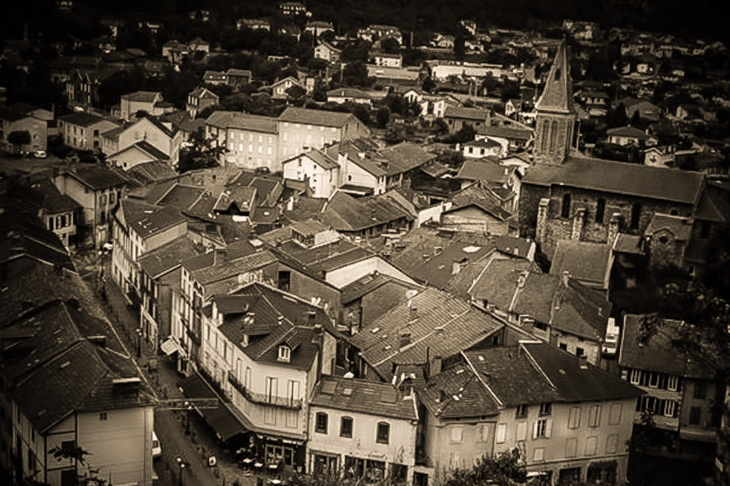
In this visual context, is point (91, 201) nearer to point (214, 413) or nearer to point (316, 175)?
point (316, 175)

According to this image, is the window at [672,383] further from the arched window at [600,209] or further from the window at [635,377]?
the arched window at [600,209]

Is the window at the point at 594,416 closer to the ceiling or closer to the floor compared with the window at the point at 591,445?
closer to the ceiling

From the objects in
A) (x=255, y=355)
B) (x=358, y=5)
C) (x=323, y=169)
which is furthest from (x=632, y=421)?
(x=358, y=5)

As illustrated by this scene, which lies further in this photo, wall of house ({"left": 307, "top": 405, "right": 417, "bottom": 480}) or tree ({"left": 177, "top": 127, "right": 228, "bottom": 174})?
tree ({"left": 177, "top": 127, "right": 228, "bottom": 174})

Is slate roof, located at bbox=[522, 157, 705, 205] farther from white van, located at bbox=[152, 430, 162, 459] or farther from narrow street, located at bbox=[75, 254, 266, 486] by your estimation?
white van, located at bbox=[152, 430, 162, 459]

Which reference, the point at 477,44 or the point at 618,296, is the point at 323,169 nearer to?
the point at 618,296

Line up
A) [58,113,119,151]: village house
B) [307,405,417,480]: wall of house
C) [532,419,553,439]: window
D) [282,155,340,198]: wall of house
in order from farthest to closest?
1. [58,113,119,151]: village house
2. [282,155,340,198]: wall of house
3. [532,419,553,439]: window
4. [307,405,417,480]: wall of house

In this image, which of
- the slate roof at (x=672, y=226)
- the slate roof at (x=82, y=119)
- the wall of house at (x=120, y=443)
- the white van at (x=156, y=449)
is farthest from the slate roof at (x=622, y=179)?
the slate roof at (x=82, y=119)

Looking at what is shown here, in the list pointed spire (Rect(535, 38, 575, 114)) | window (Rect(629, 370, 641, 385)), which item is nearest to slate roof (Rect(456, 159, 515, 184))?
pointed spire (Rect(535, 38, 575, 114))
